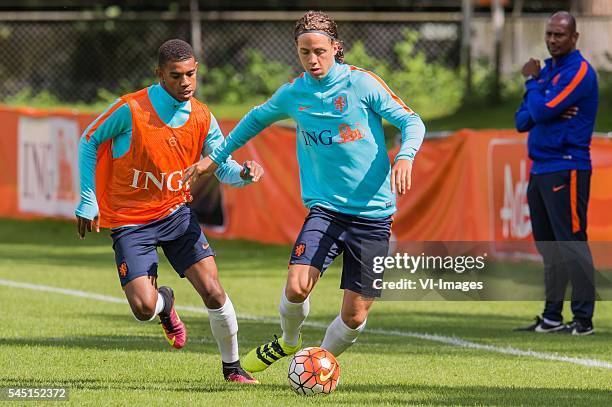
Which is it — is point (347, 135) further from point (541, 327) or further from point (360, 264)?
point (541, 327)

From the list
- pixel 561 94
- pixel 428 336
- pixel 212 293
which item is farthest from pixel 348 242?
pixel 561 94

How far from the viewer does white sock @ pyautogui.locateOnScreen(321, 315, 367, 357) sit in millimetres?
8109

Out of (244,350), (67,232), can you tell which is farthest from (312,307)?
(67,232)

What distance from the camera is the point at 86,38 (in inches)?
1056

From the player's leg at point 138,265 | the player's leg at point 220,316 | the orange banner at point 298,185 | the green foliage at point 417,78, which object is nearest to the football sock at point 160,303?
the player's leg at point 138,265

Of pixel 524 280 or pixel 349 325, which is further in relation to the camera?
pixel 524 280

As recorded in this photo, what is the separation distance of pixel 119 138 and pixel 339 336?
1783 mm

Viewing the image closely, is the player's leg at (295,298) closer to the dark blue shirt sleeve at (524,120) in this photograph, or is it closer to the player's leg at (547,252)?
the player's leg at (547,252)

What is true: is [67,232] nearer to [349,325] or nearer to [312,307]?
[312,307]

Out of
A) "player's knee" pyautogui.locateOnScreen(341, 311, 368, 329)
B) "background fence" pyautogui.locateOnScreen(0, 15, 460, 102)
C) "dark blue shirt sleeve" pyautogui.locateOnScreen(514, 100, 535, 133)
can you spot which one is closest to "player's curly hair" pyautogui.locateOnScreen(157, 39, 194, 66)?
"player's knee" pyautogui.locateOnScreen(341, 311, 368, 329)

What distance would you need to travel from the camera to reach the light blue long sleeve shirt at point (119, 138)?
27.0 ft

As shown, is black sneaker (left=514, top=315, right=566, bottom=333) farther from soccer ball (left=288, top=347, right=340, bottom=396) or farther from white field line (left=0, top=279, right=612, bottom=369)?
soccer ball (left=288, top=347, right=340, bottom=396)

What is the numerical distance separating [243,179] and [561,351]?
306 cm

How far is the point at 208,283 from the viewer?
8.34 m
